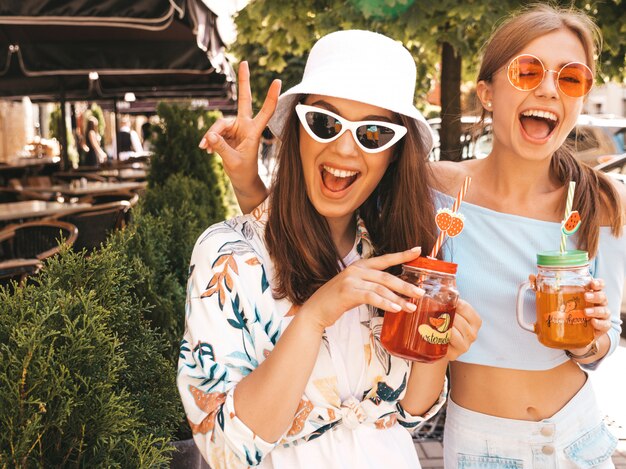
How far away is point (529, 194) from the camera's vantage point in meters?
2.18

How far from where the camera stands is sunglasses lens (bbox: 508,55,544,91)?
202 centimetres

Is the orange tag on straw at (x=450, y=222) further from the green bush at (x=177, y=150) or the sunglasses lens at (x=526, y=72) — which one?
the green bush at (x=177, y=150)

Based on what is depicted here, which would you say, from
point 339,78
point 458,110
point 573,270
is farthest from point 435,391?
point 458,110

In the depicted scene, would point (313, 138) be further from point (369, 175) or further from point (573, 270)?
point (573, 270)

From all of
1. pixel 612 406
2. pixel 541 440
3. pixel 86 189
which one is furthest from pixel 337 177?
pixel 86 189

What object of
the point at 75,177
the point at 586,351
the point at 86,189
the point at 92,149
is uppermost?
the point at 586,351

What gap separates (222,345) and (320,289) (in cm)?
25

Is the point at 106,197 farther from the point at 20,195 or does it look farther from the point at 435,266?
the point at 435,266

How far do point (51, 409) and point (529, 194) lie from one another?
1.50 meters

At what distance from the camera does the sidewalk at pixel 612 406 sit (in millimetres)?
4285

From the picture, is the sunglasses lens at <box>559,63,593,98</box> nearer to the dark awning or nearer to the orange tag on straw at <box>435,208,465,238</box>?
the orange tag on straw at <box>435,208,465,238</box>

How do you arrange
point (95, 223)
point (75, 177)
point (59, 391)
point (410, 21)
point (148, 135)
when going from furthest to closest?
1. point (148, 135)
2. point (75, 177)
3. point (95, 223)
4. point (410, 21)
5. point (59, 391)

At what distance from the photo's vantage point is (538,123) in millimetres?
2039

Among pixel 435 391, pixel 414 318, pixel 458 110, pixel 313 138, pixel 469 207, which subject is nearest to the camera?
pixel 414 318
